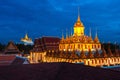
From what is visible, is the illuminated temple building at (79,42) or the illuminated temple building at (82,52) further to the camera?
the illuminated temple building at (79,42)

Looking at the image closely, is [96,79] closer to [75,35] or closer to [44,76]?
[44,76]

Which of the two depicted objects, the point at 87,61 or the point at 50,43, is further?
the point at 50,43

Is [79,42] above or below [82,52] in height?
above

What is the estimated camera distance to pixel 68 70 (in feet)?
19.8

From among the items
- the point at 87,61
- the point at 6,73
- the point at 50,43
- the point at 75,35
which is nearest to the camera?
the point at 6,73

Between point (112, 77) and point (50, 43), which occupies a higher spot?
point (50, 43)

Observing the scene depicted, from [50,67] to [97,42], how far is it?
103 feet

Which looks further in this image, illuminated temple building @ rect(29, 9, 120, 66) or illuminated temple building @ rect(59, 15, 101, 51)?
illuminated temple building @ rect(59, 15, 101, 51)

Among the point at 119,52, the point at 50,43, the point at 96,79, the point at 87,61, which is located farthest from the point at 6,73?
the point at 50,43

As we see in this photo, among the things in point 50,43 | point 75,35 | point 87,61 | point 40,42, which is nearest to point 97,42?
point 75,35

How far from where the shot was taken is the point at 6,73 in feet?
19.6

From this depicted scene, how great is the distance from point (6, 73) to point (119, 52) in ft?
110

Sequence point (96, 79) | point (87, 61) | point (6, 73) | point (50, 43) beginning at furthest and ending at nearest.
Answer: point (50, 43) → point (87, 61) → point (6, 73) → point (96, 79)

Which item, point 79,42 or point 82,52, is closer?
point 82,52
